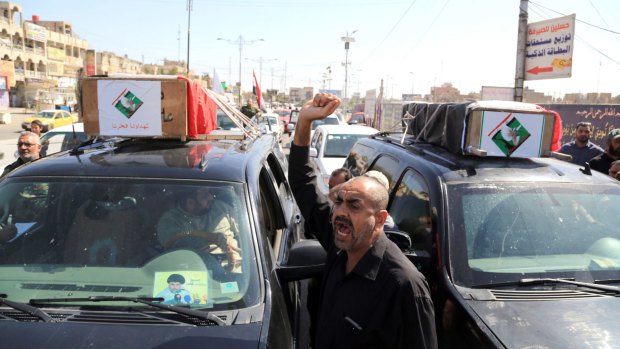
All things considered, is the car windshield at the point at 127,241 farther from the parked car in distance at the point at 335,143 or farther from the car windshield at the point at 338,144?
the car windshield at the point at 338,144

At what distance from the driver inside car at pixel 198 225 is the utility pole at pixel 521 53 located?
11.4m

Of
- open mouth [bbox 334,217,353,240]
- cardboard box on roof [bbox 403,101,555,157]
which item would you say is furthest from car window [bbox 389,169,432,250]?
open mouth [bbox 334,217,353,240]

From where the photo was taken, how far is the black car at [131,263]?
6.88ft

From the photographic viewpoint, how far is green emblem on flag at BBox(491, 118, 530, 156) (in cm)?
361

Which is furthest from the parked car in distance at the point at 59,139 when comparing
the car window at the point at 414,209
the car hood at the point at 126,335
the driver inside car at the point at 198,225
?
the car hood at the point at 126,335

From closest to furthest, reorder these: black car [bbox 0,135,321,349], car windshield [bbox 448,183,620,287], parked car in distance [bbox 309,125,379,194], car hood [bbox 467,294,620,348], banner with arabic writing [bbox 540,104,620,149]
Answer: black car [bbox 0,135,321,349]
car hood [bbox 467,294,620,348]
car windshield [bbox 448,183,620,287]
parked car in distance [bbox 309,125,379,194]
banner with arabic writing [bbox 540,104,620,149]

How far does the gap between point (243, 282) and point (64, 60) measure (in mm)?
86740

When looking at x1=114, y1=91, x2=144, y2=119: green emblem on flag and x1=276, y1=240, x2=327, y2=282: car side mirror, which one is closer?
x1=276, y1=240, x2=327, y2=282: car side mirror

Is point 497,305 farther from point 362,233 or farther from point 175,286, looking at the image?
point 175,286

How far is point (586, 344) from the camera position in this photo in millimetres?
2242

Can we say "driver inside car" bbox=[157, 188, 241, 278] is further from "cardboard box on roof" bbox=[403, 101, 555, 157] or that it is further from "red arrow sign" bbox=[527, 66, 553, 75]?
"red arrow sign" bbox=[527, 66, 553, 75]

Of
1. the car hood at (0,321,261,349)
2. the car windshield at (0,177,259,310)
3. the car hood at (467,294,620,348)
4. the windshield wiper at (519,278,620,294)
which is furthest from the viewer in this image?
the windshield wiper at (519,278,620,294)

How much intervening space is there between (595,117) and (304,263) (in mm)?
15730

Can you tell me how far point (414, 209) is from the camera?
3.76 meters
